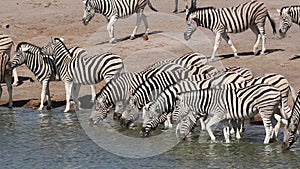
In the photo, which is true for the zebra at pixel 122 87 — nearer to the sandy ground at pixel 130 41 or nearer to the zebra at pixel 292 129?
the sandy ground at pixel 130 41

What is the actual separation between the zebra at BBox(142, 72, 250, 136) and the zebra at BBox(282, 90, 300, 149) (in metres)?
1.55

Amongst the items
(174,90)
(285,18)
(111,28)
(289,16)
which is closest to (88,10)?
(111,28)

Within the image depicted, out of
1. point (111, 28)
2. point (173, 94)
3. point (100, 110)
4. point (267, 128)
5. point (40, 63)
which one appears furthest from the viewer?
point (111, 28)

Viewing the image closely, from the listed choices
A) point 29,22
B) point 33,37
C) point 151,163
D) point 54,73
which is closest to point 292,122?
point 151,163

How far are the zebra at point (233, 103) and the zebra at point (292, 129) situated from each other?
288 mm

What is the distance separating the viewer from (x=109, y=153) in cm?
1317

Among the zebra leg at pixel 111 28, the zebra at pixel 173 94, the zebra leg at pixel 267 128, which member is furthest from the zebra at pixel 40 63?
the zebra leg at pixel 267 128

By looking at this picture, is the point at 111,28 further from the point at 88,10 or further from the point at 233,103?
the point at 233,103

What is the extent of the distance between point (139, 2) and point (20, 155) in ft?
32.9

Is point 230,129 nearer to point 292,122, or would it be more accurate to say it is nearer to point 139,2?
point 292,122

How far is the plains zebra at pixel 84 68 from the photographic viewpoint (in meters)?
16.4

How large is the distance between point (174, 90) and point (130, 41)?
7.90 meters

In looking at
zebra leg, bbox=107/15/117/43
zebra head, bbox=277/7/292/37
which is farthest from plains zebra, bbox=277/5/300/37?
zebra leg, bbox=107/15/117/43

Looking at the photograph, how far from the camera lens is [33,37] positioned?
23312 millimetres
